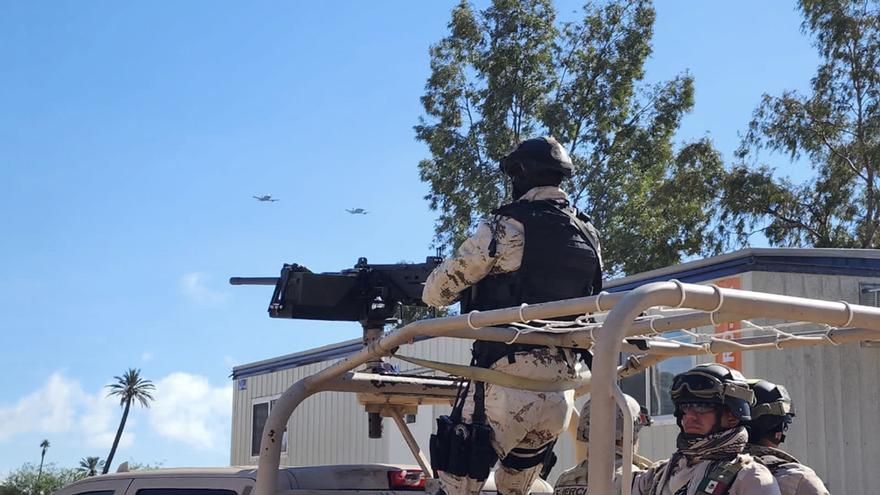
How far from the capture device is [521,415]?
4.24 metres

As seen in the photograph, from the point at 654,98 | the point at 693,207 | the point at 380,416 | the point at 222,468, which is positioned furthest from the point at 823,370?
the point at 654,98

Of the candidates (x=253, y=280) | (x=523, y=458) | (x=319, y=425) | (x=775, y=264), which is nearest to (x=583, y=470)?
(x=523, y=458)

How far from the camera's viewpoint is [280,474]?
14.5ft

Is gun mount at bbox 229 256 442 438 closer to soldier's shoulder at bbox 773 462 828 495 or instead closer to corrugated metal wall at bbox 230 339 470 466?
soldier's shoulder at bbox 773 462 828 495

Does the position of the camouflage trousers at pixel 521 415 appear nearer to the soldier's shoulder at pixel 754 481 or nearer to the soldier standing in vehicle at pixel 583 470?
the soldier standing in vehicle at pixel 583 470

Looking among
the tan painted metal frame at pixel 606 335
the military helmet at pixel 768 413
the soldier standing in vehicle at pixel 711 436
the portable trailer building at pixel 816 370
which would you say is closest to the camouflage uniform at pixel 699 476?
the soldier standing in vehicle at pixel 711 436

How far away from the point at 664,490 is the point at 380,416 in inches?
69.1

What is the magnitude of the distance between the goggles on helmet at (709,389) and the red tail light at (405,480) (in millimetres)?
1312

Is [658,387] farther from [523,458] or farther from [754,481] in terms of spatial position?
[754,481]

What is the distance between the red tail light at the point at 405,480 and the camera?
4664 millimetres

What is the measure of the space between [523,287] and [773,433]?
3.59ft

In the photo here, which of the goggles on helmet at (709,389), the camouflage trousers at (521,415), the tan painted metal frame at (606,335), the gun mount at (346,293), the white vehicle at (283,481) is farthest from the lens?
the gun mount at (346,293)

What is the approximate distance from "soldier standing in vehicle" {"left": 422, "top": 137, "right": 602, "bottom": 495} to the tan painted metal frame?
0.21 m

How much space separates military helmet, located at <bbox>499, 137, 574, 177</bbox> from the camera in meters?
4.64
